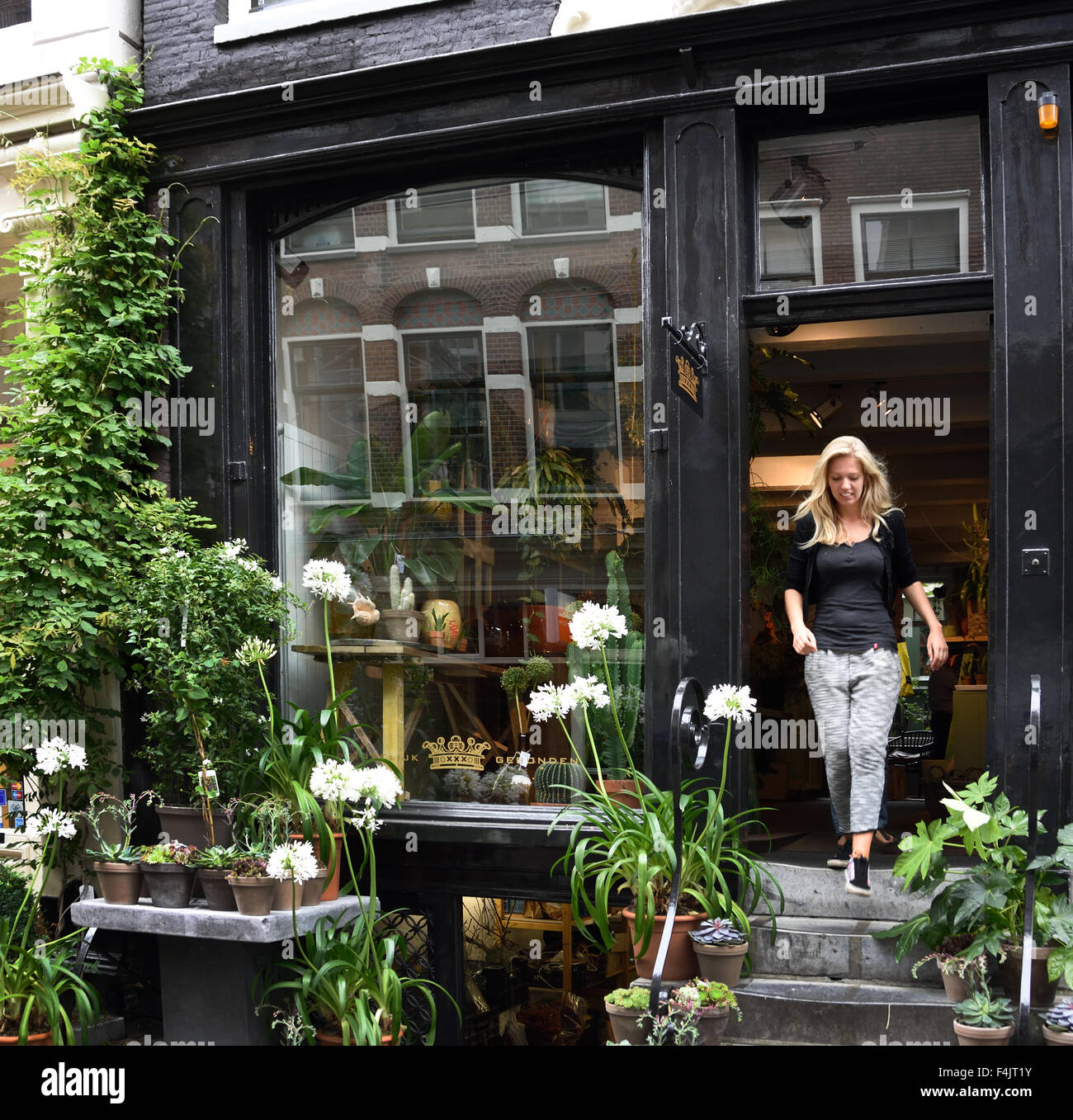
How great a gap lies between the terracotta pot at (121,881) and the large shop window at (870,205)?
443cm

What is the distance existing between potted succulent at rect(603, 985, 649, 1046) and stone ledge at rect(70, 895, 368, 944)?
1.47 metres

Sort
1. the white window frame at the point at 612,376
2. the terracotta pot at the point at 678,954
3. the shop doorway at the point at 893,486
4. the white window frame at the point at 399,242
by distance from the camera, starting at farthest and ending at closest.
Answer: the shop doorway at the point at 893,486, the white window frame at the point at 399,242, the white window frame at the point at 612,376, the terracotta pot at the point at 678,954

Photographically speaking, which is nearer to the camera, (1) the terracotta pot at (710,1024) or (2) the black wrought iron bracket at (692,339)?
(1) the terracotta pot at (710,1024)

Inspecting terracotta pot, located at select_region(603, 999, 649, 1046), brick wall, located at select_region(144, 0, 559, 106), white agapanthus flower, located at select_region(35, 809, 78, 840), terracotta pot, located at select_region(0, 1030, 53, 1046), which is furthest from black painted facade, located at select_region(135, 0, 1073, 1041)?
terracotta pot, located at select_region(0, 1030, 53, 1046)

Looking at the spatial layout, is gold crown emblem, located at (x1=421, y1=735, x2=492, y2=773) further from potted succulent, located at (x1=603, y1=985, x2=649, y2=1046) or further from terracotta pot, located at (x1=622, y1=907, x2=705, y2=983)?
potted succulent, located at (x1=603, y1=985, x2=649, y2=1046)

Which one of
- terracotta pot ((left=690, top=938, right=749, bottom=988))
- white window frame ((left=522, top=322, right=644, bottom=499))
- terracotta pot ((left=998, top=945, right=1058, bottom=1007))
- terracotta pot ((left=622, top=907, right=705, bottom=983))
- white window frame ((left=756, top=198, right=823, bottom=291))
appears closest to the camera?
terracotta pot ((left=998, top=945, right=1058, bottom=1007))

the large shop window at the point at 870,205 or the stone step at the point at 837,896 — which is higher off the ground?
the large shop window at the point at 870,205

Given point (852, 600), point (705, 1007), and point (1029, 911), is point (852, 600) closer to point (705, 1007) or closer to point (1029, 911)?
point (1029, 911)

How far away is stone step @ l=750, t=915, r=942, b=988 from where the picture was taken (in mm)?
5297

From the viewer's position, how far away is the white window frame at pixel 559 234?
273 inches

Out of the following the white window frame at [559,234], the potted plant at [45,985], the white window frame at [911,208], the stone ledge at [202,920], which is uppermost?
the white window frame at [559,234]

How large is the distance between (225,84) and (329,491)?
2.60 m

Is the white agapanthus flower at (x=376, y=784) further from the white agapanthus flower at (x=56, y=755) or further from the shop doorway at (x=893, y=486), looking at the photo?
the shop doorway at (x=893, y=486)

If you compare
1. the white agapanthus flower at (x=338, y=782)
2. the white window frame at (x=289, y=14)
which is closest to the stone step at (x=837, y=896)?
the white agapanthus flower at (x=338, y=782)
